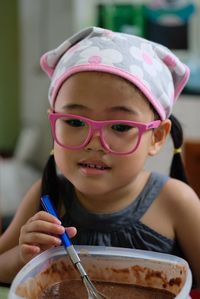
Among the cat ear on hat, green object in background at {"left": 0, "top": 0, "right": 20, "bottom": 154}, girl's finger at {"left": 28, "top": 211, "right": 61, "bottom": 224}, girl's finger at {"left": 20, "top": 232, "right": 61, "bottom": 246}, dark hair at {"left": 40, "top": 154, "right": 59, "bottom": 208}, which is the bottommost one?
green object in background at {"left": 0, "top": 0, "right": 20, "bottom": 154}

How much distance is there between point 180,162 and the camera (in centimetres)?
96

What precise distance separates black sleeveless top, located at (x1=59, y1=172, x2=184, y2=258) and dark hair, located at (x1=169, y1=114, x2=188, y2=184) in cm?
10

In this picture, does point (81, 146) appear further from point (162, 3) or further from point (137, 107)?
point (162, 3)

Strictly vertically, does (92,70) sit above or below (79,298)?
above

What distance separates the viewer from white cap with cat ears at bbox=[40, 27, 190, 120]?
738 mm

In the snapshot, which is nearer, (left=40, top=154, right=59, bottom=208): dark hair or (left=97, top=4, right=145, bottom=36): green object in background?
(left=40, top=154, right=59, bottom=208): dark hair

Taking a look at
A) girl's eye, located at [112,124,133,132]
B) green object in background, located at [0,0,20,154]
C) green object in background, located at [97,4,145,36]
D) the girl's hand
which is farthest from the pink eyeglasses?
green object in background, located at [0,0,20,154]

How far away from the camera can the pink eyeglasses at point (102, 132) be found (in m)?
0.70

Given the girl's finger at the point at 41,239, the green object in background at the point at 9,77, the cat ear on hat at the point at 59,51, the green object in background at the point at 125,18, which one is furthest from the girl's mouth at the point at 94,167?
the green object in background at the point at 9,77

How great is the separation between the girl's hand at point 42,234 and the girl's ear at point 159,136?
0.20m

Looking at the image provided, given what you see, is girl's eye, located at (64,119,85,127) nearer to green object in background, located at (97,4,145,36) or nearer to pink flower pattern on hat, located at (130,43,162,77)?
pink flower pattern on hat, located at (130,43,162,77)

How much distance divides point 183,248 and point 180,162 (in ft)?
0.53

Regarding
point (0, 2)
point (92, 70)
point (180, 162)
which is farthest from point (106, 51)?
point (0, 2)

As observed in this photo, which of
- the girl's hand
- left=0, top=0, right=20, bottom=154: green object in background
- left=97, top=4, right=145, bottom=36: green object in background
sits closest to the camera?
the girl's hand
